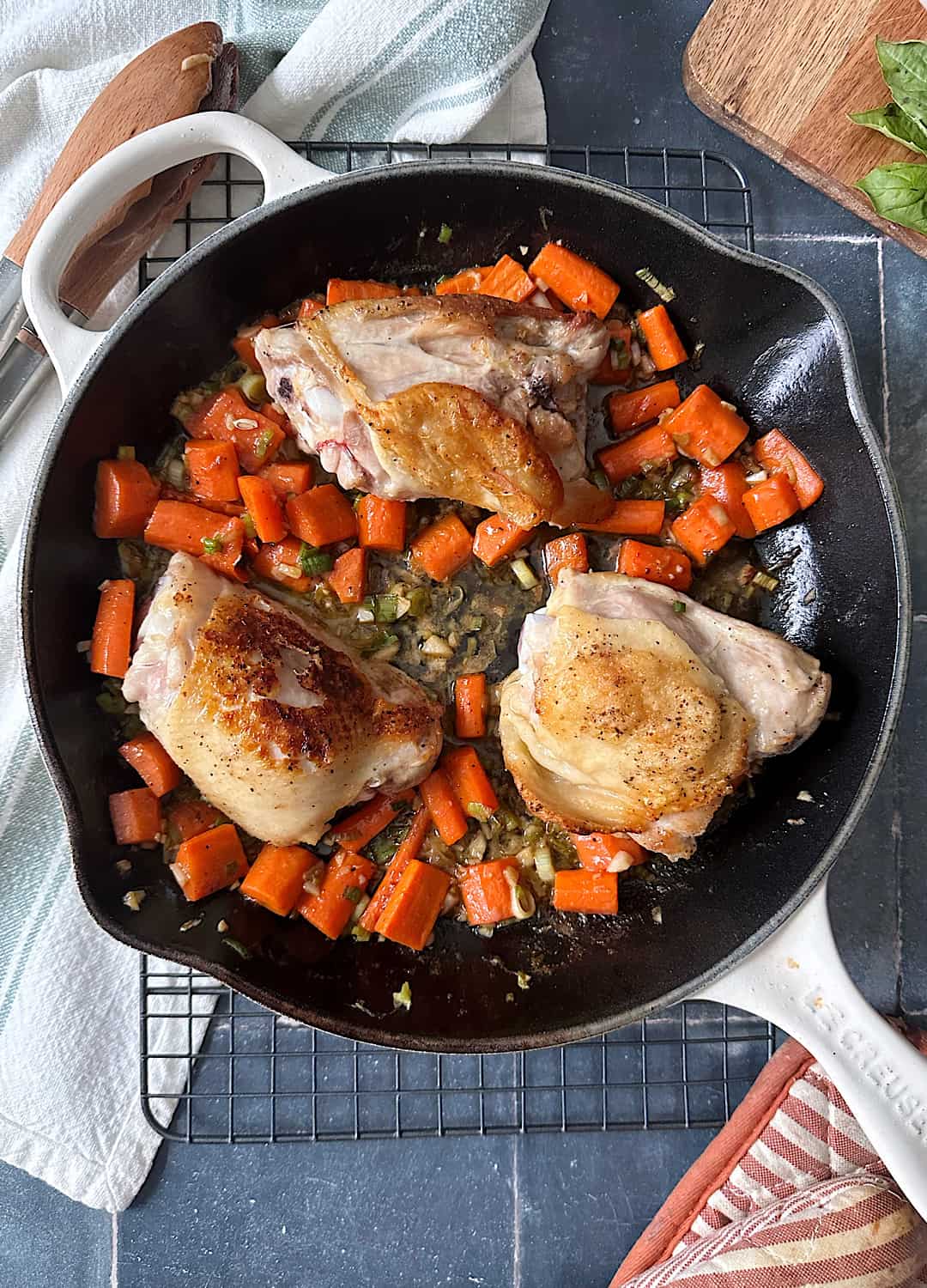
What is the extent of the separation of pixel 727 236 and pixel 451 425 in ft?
3.76

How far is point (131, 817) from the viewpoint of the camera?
249 centimetres

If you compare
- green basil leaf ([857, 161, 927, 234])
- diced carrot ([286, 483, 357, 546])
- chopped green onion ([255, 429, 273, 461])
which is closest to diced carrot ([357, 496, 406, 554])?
diced carrot ([286, 483, 357, 546])

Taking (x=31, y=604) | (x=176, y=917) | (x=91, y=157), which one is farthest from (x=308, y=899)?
(x=91, y=157)

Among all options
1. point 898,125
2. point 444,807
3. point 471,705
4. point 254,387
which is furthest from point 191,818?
point 898,125

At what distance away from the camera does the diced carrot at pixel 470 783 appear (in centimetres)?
261

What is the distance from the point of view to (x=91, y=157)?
2547 millimetres

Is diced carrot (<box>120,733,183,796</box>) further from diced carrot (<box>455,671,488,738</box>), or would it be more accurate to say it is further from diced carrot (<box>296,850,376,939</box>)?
diced carrot (<box>455,671,488,738</box>)

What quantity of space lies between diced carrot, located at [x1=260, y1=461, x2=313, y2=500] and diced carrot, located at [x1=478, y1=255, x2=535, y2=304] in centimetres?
64

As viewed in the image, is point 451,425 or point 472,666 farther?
point 472,666

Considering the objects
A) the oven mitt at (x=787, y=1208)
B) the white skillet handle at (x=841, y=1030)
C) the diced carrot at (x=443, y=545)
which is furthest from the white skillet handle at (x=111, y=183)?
the oven mitt at (x=787, y=1208)

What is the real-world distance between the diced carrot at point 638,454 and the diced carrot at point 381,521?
1.81ft

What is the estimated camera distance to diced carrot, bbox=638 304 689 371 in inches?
102

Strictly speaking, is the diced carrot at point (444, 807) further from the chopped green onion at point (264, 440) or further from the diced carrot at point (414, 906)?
the chopped green onion at point (264, 440)

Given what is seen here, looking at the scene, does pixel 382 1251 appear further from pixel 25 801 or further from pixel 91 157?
pixel 91 157
